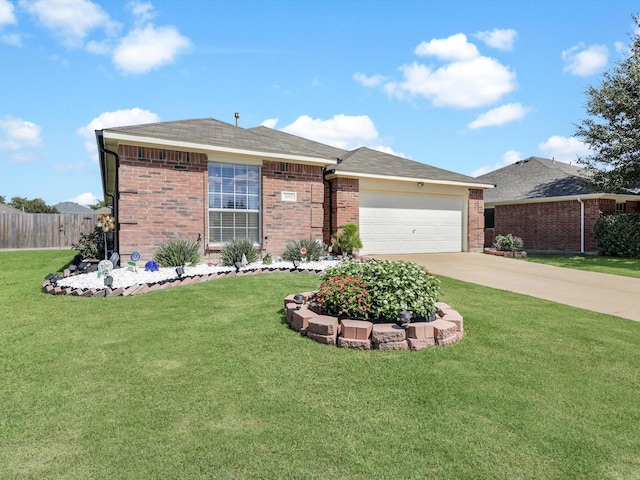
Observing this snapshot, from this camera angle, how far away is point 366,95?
40.1ft

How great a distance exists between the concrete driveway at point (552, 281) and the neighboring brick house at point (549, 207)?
507cm

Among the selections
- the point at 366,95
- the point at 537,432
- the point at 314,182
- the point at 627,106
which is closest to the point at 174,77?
the point at 314,182

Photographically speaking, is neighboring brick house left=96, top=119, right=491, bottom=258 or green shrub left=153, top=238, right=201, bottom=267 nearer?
green shrub left=153, top=238, right=201, bottom=267

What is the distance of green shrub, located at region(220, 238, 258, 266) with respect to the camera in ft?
29.9

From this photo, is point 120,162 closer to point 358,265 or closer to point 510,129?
point 358,265

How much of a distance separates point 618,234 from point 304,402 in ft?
55.4

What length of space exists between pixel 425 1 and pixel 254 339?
29.1ft

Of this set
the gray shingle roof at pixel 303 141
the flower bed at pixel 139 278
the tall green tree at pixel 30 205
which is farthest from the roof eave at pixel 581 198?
the tall green tree at pixel 30 205

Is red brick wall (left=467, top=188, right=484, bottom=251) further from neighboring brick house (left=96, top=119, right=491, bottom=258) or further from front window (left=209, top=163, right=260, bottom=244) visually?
front window (left=209, top=163, right=260, bottom=244)

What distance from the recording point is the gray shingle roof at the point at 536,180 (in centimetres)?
1675

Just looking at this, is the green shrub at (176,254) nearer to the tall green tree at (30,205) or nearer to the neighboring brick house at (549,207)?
the neighboring brick house at (549,207)

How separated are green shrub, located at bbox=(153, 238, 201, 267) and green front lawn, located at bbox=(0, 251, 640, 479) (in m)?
3.88

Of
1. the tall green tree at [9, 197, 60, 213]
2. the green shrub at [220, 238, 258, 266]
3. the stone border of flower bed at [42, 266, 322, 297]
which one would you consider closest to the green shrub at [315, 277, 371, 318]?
the stone border of flower bed at [42, 266, 322, 297]

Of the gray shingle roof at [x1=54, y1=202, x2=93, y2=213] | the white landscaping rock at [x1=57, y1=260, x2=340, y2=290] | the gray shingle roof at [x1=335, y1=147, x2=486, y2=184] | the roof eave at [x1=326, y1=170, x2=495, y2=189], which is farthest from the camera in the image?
the gray shingle roof at [x1=54, y1=202, x2=93, y2=213]
